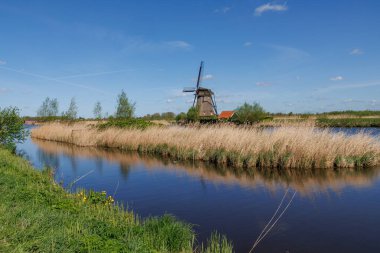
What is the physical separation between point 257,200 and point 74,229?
5543 millimetres

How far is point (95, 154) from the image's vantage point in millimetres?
20703

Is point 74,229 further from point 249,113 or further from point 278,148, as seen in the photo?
point 249,113

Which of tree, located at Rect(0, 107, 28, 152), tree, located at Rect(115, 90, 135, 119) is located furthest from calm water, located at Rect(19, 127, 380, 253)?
tree, located at Rect(115, 90, 135, 119)

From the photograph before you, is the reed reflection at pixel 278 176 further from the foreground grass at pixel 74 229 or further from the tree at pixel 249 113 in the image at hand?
the tree at pixel 249 113

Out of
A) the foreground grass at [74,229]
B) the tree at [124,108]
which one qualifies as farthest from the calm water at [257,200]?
the tree at [124,108]

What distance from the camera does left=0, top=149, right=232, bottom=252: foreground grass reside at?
172 inches

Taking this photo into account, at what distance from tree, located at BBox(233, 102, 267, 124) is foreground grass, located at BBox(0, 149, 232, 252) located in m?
29.6

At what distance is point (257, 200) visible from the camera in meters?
9.10

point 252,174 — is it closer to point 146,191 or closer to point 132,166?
point 146,191

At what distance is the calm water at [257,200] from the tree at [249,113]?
21.5m

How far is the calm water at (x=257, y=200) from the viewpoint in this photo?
637 centimetres

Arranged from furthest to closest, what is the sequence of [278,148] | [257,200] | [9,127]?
[9,127] → [278,148] → [257,200]

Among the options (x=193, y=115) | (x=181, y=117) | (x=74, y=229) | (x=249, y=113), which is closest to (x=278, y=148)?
(x=74, y=229)

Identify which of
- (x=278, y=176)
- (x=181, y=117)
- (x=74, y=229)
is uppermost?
(x=181, y=117)
